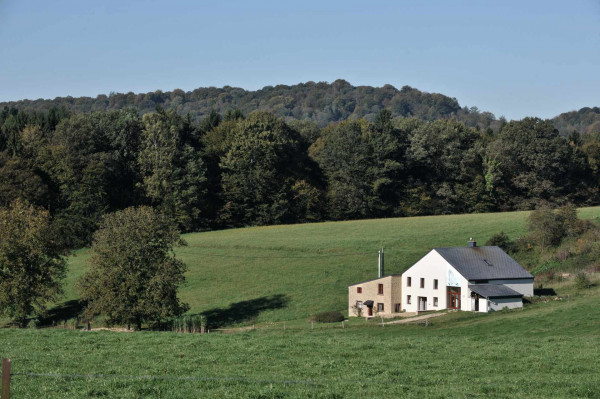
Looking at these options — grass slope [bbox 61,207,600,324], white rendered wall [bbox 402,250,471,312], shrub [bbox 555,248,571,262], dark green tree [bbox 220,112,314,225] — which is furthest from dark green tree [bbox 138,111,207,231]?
shrub [bbox 555,248,571,262]

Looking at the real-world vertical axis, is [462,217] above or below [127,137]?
below

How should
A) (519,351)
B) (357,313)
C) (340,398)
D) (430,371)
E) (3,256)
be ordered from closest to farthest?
(340,398) → (430,371) → (519,351) → (3,256) → (357,313)

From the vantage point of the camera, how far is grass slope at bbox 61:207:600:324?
62125 mm

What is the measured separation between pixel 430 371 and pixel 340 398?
535cm

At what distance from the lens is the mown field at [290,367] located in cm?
1725

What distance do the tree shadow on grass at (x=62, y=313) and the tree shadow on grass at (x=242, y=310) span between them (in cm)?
1161

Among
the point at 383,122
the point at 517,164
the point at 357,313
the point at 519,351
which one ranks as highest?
the point at 383,122

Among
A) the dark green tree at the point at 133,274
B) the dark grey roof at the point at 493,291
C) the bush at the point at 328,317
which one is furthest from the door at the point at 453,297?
the dark green tree at the point at 133,274

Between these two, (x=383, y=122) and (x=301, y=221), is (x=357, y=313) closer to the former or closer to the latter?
(x=301, y=221)

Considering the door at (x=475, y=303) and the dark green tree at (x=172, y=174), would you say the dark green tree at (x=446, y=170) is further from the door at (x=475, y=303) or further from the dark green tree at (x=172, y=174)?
the door at (x=475, y=303)

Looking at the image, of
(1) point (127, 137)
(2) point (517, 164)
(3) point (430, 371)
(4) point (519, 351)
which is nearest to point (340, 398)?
(3) point (430, 371)

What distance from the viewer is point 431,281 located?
61719 millimetres

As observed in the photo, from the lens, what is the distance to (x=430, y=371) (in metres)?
21.0

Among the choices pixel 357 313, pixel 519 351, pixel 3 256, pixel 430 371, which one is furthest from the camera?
pixel 357 313
